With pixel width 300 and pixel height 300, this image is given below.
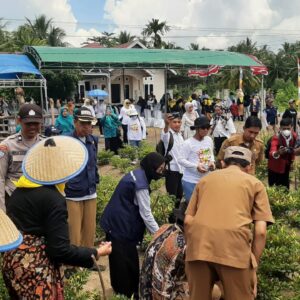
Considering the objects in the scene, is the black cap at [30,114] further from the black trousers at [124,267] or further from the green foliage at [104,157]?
the green foliage at [104,157]

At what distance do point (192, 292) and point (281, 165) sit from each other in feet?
12.6

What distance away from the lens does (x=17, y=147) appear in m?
3.64

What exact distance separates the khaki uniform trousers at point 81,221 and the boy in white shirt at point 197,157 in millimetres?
1260

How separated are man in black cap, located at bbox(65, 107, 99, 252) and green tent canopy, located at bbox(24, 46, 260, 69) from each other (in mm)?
10729

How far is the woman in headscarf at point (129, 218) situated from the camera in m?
3.52

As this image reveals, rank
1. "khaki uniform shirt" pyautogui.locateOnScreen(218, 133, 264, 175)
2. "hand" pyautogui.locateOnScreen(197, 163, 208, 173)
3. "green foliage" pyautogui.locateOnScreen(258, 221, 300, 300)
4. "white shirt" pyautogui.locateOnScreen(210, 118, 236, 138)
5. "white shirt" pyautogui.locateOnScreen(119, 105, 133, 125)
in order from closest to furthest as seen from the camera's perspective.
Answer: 1. "green foliage" pyautogui.locateOnScreen(258, 221, 300, 300)
2. "khaki uniform shirt" pyautogui.locateOnScreen(218, 133, 264, 175)
3. "hand" pyautogui.locateOnScreen(197, 163, 208, 173)
4. "white shirt" pyautogui.locateOnScreen(210, 118, 236, 138)
5. "white shirt" pyautogui.locateOnScreen(119, 105, 133, 125)

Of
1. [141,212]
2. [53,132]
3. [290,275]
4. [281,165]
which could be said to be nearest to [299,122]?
[281,165]

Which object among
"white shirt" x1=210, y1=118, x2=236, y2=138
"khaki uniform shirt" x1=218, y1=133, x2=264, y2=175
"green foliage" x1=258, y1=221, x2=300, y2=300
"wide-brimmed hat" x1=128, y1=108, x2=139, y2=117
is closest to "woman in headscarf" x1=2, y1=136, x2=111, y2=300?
"green foliage" x1=258, y1=221, x2=300, y2=300

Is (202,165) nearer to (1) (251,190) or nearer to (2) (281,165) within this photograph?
(2) (281,165)

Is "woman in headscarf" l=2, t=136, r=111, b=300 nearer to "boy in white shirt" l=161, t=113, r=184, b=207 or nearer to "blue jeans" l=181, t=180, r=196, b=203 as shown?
"blue jeans" l=181, t=180, r=196, b=203

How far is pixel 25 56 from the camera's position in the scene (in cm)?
1518

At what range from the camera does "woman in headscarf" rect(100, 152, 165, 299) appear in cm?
352

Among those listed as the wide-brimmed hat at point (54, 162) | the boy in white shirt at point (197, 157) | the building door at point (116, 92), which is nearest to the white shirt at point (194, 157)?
the boy in white shirt at point (197, 157)

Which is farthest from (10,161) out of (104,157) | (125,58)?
(125,58)
